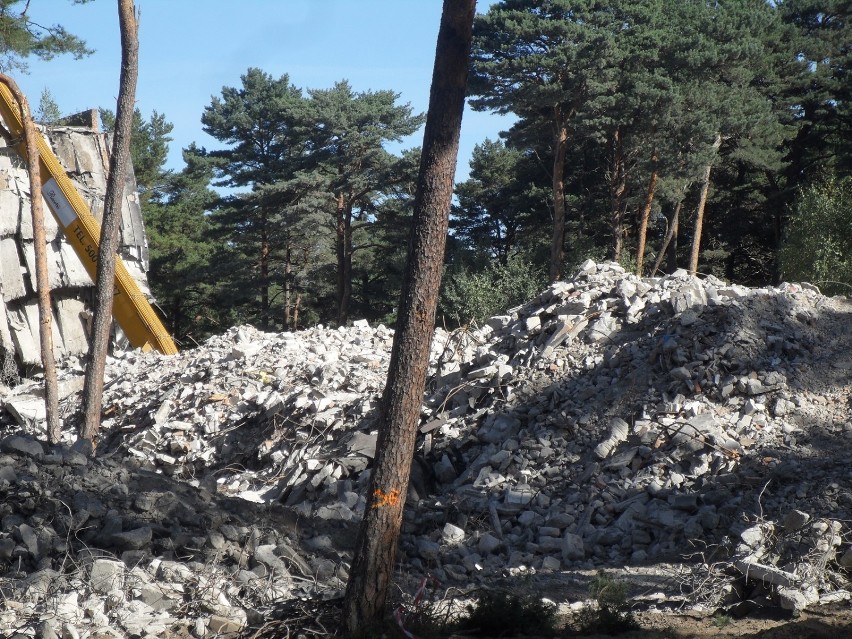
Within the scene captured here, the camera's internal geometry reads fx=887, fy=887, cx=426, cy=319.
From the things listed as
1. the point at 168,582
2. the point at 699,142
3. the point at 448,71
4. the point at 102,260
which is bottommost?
the point at 168,582

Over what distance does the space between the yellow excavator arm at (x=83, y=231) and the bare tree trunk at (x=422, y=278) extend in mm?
11396

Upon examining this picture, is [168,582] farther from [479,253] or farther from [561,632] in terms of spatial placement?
[479,253]

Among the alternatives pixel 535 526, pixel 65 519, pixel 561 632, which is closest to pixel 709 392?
pixel 535 526

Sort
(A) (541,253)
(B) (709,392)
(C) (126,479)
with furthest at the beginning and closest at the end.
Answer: (A) (541,253)
(B) (709,392)
(C) (126,479)

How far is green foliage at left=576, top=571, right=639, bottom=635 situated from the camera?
546 cm

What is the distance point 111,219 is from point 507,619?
25.7ft

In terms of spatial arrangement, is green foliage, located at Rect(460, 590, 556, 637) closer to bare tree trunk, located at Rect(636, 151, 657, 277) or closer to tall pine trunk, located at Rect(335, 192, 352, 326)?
bare tree trunk, located at Rect(636, 151, 657, 277)

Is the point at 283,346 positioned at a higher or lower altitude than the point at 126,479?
higher

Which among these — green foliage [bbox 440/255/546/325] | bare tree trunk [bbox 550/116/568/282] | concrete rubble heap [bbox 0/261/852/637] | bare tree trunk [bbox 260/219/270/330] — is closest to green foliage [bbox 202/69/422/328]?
Answer: bare tree trunk [bbox 260/219/270/330]

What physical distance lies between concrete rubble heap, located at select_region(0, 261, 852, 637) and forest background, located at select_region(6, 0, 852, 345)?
10.5m

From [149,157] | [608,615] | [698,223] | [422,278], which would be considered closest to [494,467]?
[608,615]

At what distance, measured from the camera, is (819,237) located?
22.1 metres

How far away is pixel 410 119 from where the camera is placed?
27.5 meters

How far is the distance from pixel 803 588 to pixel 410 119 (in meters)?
23.2
